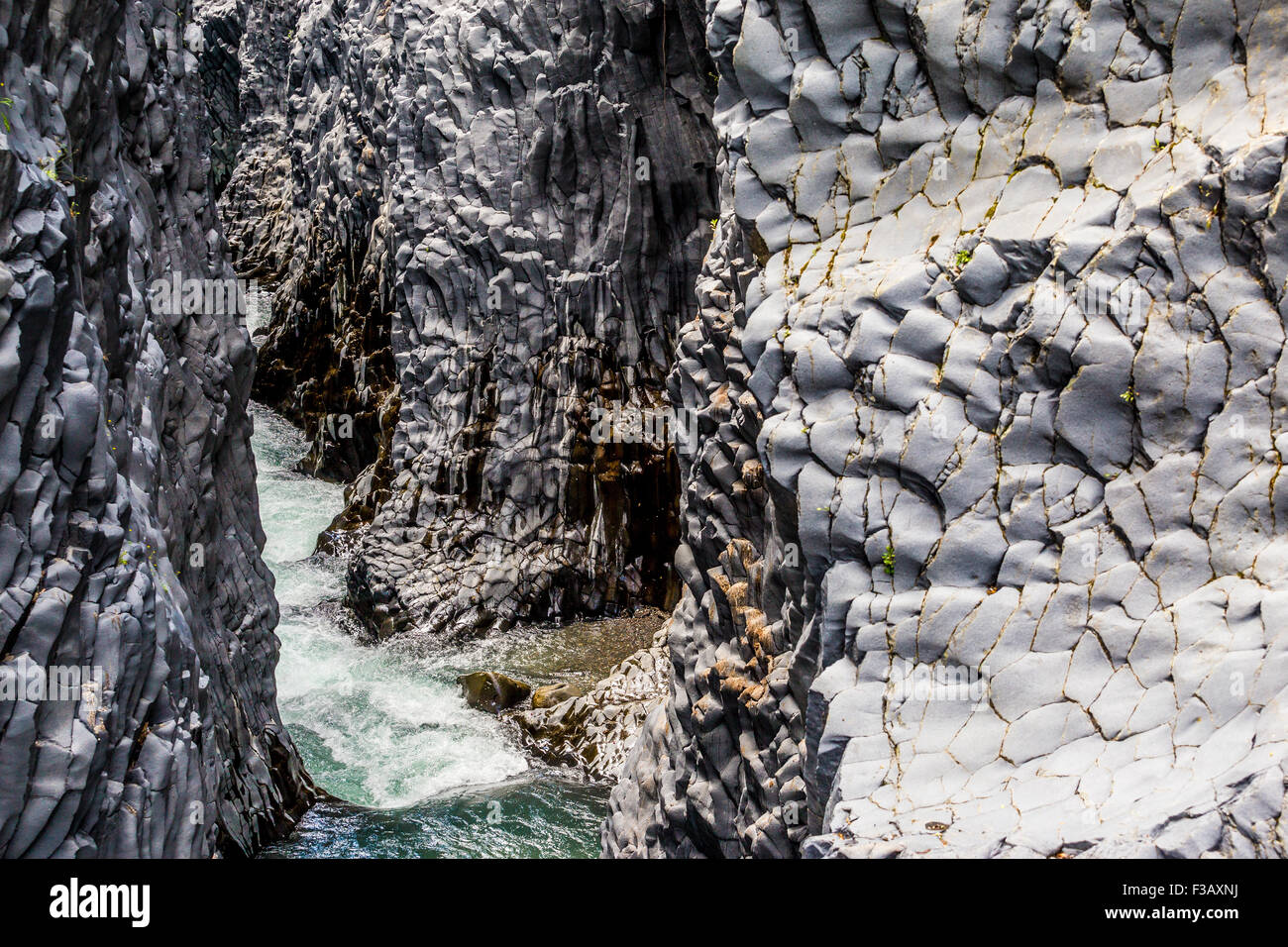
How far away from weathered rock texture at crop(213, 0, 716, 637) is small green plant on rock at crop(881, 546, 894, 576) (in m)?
15.7

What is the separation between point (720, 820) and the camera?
12.3 m

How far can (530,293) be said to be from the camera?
87.3 feet

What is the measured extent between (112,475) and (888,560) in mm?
7340

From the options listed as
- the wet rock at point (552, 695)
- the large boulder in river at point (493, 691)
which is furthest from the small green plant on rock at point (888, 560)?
the large boulder in river at point (493, 691)

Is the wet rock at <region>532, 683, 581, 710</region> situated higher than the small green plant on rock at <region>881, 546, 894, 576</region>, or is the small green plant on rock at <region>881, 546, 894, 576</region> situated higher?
the small green plant on rock at <region>881, 546, 894, 576</region>

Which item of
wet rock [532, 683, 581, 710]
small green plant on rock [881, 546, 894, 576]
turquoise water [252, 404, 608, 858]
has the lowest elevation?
turquoise water [252, 404, 608, 858]

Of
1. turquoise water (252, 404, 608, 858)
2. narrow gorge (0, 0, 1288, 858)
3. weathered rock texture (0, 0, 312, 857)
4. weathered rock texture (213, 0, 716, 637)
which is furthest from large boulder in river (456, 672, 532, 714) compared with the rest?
weathered rock texture (0, 0, 312, 857)

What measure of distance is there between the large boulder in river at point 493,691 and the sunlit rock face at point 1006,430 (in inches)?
387

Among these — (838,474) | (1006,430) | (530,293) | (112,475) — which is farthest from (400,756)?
(1006,430)

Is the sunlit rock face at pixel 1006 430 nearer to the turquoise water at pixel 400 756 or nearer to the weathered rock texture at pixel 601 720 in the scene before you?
the turquoise water at pixel 400 756

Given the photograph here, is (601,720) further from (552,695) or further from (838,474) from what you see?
(838,474)

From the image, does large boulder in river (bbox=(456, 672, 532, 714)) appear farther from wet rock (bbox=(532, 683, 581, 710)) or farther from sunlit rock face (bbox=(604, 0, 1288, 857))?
sunlit rock face (bbox=(604, 0, 1288, 857))

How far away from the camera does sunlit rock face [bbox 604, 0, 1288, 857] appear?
812cm
